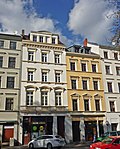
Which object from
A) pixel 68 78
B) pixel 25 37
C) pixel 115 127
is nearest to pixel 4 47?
pixel 25 37

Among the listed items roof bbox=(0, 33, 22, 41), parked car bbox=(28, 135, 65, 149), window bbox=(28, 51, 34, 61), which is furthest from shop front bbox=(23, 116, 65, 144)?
roof bbox=(0, 33, 22, 41)

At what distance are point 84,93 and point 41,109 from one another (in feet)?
27.3

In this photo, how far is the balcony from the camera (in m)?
30.1

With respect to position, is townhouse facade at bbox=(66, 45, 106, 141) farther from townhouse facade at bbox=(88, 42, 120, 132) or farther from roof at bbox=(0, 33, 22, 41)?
roof at bbox=(0, 33, 22, 41)

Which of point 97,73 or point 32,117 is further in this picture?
point 97,73

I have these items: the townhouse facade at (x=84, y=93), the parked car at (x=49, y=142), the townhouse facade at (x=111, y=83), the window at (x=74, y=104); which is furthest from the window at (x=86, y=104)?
the parked car at (x=49, y=142)

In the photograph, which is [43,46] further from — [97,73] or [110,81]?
[110,81]

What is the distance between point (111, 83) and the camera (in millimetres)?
37844

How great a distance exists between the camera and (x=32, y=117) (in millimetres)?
30281

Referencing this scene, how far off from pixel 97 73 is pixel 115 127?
10.1 meters

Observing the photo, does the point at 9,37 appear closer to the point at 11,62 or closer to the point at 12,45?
the point at 12,45

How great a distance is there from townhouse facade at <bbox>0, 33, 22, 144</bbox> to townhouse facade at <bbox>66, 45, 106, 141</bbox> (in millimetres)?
8701

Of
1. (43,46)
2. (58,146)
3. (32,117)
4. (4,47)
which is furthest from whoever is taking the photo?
(43,46)

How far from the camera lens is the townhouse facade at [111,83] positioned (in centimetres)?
3534
